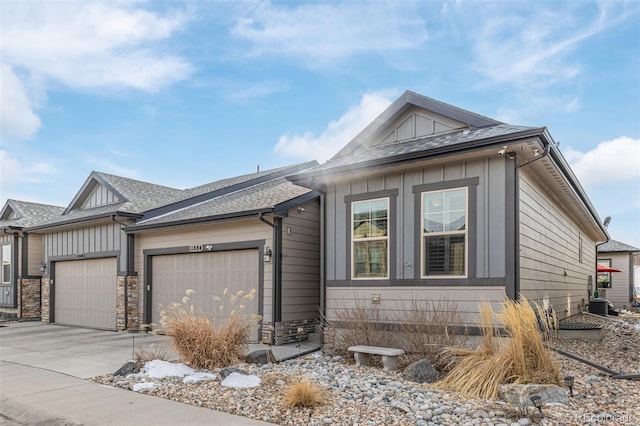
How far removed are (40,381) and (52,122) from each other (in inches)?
515

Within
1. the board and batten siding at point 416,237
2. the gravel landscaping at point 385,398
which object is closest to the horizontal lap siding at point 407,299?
the board and batten siding at point 416,237

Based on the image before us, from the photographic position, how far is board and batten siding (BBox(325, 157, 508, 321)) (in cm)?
697

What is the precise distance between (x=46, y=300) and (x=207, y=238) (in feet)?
27.4

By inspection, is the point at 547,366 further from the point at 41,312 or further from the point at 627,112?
the point at 41,312

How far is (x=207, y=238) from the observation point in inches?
445

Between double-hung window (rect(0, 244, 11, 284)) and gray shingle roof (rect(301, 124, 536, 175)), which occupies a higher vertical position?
gray shingle roof (rect(301, 124, 536, 175))

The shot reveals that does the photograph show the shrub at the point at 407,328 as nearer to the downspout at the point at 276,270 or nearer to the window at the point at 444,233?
the window at the point at 444,233

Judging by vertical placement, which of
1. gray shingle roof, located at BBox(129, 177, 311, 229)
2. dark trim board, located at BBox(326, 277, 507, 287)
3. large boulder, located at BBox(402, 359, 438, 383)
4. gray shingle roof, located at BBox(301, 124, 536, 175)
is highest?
gray shingle roof, located at BBox(301, 124, 536, 175)

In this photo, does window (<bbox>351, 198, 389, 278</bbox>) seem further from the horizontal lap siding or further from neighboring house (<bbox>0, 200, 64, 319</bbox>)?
neighboring house (<bbox>0, 200, 64, 319</bbox>)

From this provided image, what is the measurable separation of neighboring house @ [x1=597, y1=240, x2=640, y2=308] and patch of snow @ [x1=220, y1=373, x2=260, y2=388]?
22823mm

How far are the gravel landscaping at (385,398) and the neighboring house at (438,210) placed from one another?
1.44 metres

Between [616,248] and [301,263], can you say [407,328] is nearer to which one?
[301,263]

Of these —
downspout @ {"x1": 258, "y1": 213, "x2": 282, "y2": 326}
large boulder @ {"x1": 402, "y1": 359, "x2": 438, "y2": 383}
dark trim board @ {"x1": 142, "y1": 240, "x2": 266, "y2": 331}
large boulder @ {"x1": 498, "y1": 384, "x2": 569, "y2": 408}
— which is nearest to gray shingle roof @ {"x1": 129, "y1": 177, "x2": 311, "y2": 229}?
downspout @ {"x1": 258, "y1": 213, "x2": 282, "y2": 326}

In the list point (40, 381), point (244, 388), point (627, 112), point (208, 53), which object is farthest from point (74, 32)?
point (627, 112)
